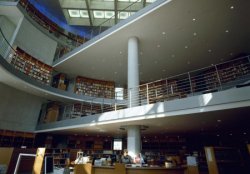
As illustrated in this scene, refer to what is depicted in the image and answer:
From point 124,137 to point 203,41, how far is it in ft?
23.1

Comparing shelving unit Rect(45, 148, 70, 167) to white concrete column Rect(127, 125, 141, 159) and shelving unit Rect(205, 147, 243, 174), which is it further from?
shelving unit Rect(205, 147, 243, 174)

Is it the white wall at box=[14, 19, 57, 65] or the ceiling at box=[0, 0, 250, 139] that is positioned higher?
the white wall at box=[14, 19, 57, 65]

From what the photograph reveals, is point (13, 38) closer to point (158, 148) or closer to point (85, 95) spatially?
point (85, 95)

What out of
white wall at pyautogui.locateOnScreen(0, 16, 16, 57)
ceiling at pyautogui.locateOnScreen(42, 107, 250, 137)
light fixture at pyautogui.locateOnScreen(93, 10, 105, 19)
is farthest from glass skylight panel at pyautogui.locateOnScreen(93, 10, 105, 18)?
ceiling at pyautogui.locateOnScreen(42, 107, 250, 137)

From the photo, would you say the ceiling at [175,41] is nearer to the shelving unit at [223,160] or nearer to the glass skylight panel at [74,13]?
the glass skylight panel at [74,13]

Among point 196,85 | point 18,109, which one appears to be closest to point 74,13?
point 18,109

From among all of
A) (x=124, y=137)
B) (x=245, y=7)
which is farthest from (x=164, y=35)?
(x=124, y=137)

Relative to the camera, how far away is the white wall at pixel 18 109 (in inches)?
322

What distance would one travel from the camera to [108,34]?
7.83 meters

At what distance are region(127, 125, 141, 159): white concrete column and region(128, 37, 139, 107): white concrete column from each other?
0.89 metres

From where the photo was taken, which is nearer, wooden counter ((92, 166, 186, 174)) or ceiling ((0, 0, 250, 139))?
wooden counter ((92, 166, 186, 174))

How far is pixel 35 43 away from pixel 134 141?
822 cm

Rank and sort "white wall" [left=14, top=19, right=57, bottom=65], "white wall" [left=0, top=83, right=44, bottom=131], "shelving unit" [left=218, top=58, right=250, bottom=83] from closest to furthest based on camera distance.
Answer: "shelving unit" [left=218, top=58, right=250, bottom=83] → "white wall" [left=0, top=83, right=44, bottom=131] → "white wall" [left=14, top=19, right=57, bottom=65]

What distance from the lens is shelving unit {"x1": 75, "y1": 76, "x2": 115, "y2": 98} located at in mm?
11664
